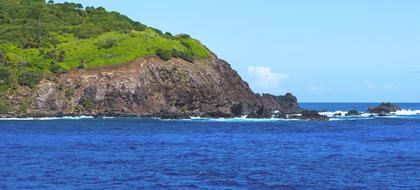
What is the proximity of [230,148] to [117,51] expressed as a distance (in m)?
95.4

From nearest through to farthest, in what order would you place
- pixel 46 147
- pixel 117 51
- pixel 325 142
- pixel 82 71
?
pixel 46 147 → pixel 325 142 → pixel 82 71 → pixel 117 51

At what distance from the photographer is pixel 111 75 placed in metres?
154

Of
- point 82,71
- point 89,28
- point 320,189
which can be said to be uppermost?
point 89,28

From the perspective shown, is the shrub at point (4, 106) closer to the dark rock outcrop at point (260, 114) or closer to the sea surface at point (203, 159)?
the sea surface at point (203, 159)

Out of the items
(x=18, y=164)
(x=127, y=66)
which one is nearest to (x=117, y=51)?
(x=127, y=66)

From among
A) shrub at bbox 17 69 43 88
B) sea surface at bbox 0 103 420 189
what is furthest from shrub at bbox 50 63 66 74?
sea surface at bbox 0 103 420 189

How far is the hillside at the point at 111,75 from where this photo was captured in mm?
146625

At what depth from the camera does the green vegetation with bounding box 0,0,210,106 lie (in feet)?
507

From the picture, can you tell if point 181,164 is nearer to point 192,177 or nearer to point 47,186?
point 192,177

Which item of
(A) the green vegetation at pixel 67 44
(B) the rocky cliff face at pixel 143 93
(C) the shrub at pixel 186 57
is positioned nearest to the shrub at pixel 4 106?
(B) the rocky cliff face at pixel 143 93

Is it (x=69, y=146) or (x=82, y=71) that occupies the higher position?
(x=82, y=71)

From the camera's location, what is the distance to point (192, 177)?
5000 centimetres

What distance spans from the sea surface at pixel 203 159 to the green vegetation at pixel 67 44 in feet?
177

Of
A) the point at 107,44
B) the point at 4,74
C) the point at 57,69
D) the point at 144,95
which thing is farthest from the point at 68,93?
the point at 107,44
